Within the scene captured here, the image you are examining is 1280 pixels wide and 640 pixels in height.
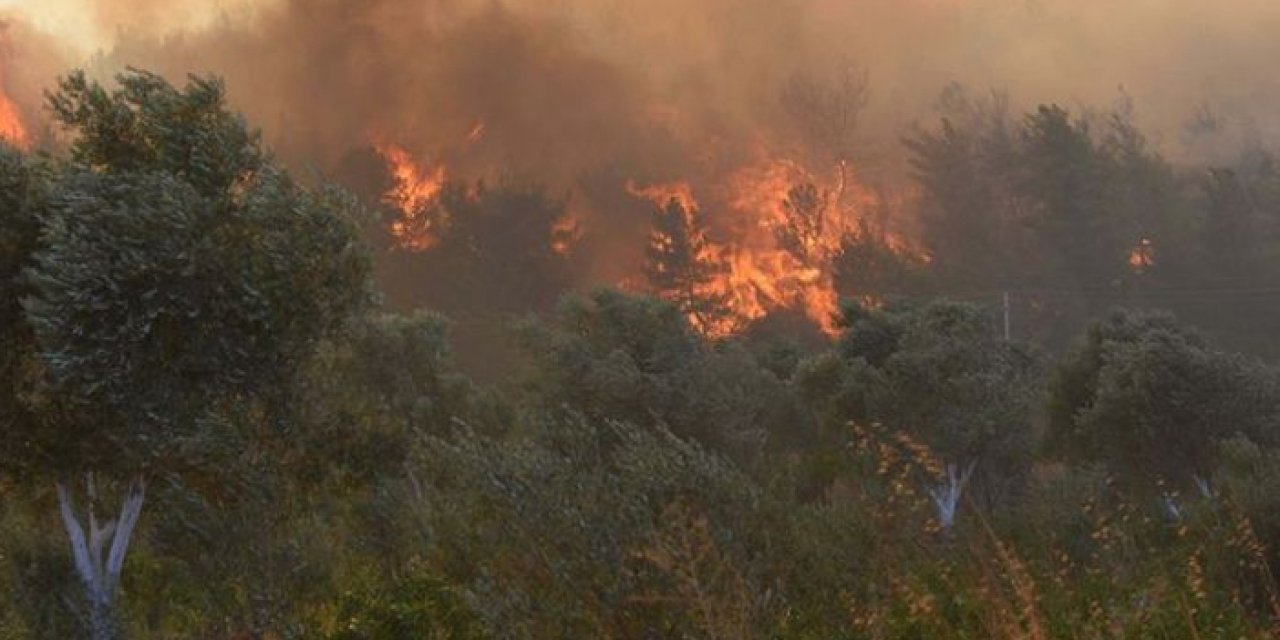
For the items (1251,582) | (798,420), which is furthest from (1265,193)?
(1251,582)

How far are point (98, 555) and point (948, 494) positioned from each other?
1216 inches

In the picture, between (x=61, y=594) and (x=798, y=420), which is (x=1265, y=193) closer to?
(x=798, y=420)

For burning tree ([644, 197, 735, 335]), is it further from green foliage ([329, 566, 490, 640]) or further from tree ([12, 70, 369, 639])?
green foliage ([329, 566, 490, 640])

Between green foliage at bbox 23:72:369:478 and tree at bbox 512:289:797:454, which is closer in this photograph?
green foliage at bbox 23:72:369:478

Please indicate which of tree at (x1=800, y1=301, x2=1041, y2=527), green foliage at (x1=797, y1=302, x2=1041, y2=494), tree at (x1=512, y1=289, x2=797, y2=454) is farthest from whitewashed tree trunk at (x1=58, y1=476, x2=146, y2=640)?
green foliage at (x1=797, y1=302, x2=1041, y2=494)

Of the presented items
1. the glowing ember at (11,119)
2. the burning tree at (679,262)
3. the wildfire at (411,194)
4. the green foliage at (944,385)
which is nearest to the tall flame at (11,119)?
the glowing ember at (11,119)

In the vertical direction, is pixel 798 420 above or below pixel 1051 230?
below

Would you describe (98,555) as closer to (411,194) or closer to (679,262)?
(679,262)

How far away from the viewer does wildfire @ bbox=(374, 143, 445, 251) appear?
10494 centimetres

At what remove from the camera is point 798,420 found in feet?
177

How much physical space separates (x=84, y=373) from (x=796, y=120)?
13646 centimetres

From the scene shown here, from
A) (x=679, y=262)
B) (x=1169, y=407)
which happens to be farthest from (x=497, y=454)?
(x=679, y=262)

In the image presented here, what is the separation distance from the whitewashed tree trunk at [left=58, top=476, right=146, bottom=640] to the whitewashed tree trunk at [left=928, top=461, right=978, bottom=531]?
27774 millimetres

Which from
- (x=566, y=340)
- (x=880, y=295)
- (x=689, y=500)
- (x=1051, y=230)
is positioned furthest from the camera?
(x=1051, y=230)
